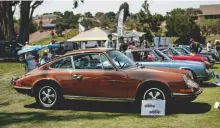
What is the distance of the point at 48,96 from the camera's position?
28.5ft

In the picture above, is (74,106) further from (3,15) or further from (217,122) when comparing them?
(3,15)

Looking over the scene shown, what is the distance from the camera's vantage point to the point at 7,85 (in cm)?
1314

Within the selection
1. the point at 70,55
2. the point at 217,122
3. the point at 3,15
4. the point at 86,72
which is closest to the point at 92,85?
the point at 86,72

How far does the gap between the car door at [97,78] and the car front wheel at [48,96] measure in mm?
504

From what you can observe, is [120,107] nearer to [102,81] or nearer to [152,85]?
[102,81]

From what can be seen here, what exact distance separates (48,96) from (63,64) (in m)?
0.86

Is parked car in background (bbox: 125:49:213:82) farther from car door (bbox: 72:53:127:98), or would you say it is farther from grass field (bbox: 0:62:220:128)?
car door (bbox: 72:53:127:98)

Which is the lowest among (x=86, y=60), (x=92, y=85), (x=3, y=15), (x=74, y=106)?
(x=74, y=106)

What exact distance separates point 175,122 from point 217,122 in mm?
810

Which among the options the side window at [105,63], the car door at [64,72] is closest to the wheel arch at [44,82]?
the car door at [64,72]

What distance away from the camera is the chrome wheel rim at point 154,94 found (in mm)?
7844

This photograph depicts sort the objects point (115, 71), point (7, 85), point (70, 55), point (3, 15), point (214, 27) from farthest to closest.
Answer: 1. point (214, 27)
2. point (3, 15)
3. point (7, 85)
4. point (70, 55)
5. point (115, 71)

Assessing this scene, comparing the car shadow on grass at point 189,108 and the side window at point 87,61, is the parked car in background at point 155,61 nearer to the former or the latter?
the car shadow on grass at point 189,108

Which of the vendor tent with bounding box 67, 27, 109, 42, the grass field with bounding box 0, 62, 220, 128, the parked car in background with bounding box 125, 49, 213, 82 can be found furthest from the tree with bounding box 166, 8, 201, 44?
the grass field with bounding box 0, 62, 220, 128
